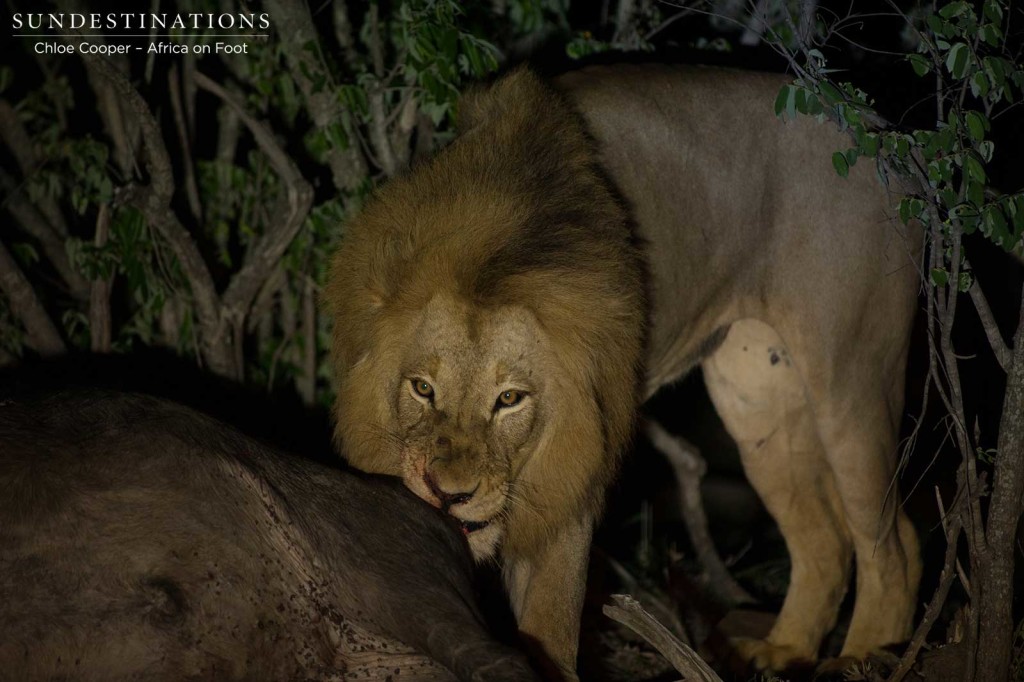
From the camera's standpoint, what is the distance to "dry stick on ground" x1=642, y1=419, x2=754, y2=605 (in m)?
5.14

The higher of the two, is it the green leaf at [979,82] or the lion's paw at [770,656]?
the green leaf at [979,82]

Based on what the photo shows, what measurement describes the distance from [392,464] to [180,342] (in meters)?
1.88

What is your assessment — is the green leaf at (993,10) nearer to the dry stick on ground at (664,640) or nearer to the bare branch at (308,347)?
the dry stick on ground at (664,640)

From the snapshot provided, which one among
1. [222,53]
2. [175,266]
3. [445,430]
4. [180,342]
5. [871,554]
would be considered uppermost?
[222,53]

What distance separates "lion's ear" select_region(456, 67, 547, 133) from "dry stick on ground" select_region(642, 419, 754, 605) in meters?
1.95

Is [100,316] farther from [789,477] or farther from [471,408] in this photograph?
[789,477]

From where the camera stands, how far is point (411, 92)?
4.29m

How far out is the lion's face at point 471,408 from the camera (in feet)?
9.38

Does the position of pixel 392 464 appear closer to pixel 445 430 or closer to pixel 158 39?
pixel 445 430

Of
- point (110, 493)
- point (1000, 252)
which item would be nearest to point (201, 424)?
point (110, 493)

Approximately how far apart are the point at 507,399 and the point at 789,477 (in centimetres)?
196

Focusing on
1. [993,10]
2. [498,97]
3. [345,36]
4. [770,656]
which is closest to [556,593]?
[770,656]

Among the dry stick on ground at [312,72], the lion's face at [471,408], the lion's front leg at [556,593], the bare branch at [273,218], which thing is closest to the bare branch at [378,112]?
the dry stick on ground at [312,72]

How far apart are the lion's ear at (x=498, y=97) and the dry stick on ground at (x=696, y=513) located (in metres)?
1.95
